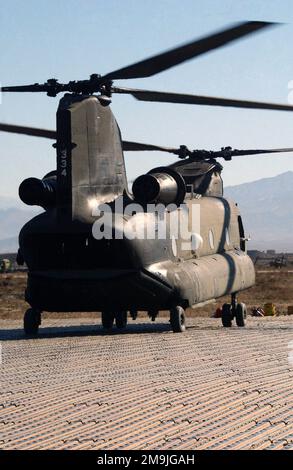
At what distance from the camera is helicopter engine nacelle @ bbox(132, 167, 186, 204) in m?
23.0

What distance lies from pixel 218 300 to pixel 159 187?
32.0m

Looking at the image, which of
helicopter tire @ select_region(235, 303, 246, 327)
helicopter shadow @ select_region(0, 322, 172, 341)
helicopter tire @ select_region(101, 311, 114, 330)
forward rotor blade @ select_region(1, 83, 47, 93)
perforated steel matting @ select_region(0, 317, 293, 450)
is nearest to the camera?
perforated steel matting @ select_region(0, 317, 293, 450)

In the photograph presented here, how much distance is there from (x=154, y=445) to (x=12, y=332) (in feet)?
51.8

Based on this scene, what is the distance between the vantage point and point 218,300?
54.5m

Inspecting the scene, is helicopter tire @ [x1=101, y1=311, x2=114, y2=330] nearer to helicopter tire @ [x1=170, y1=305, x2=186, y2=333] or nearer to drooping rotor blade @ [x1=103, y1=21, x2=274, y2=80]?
helicopter tire @ [x1=170, y1=305, x2=186, y2=333]

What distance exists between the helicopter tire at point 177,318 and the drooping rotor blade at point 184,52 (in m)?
5.83

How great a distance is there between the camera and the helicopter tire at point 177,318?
23641 mm

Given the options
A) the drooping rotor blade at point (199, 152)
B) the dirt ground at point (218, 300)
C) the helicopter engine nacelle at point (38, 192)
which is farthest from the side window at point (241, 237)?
the dirt ground at point (218, 300)

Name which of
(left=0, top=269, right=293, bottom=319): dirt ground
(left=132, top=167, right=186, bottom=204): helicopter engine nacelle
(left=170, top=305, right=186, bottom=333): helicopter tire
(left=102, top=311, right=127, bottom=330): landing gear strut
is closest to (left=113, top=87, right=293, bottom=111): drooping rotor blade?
(left=132, top=167, right=186, bottom=204): helicopter engine nacelle

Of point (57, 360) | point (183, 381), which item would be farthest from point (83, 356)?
point (183, 381)

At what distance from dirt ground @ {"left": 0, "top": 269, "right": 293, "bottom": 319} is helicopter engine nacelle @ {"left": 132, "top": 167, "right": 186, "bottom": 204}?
1622 centimetres

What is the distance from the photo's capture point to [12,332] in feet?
86.4

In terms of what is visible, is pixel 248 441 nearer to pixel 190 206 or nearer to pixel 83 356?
pixel 83 356

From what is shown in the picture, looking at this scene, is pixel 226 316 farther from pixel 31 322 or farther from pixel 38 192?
pixel 38 192
